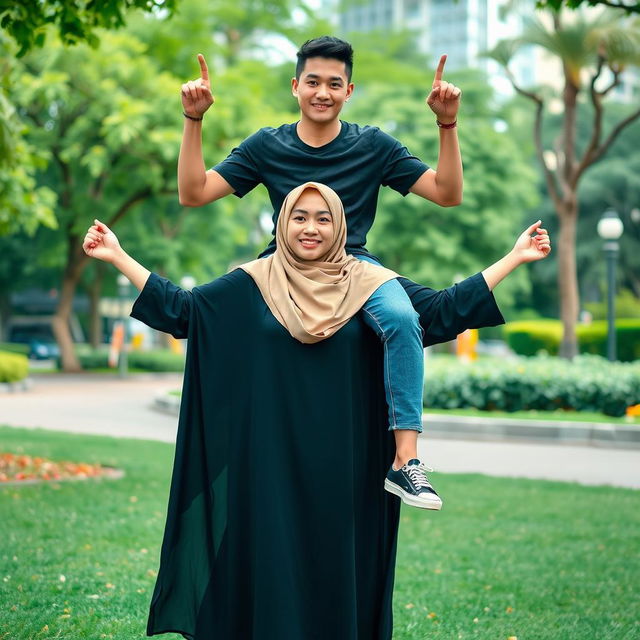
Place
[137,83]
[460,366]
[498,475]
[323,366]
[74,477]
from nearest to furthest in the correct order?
1. [323,366]
2. [74,477]
3. [498,475]
4. [460,366]
5. [137,83]

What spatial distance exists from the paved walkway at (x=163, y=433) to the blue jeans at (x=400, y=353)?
25.8 feet

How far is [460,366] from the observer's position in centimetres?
1730

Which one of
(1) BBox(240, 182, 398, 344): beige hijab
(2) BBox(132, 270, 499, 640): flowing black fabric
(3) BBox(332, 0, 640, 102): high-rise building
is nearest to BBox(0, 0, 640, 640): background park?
(2) BBox(132, 270, 499, 640): flowing black fabric

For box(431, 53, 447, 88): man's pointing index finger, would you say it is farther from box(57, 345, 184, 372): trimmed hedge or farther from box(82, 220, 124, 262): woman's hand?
box(57, 345, 184, 372): trimmed hedge

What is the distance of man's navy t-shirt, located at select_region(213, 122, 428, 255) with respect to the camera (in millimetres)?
3850

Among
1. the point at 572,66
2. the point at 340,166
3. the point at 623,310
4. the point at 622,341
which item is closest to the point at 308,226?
the point at 340,166

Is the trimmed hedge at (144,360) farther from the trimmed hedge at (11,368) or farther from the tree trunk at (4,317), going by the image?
the tree trunk at (4,317)

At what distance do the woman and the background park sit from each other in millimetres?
1506

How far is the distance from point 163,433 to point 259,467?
12454mm

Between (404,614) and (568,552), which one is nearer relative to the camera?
(404,614)

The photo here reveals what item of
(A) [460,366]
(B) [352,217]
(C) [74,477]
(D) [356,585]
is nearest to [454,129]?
(B) [352,217]

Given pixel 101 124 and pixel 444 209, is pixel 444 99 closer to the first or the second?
pixel 101 124

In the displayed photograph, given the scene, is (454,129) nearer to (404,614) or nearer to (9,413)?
(404,614)

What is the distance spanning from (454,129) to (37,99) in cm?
2485
